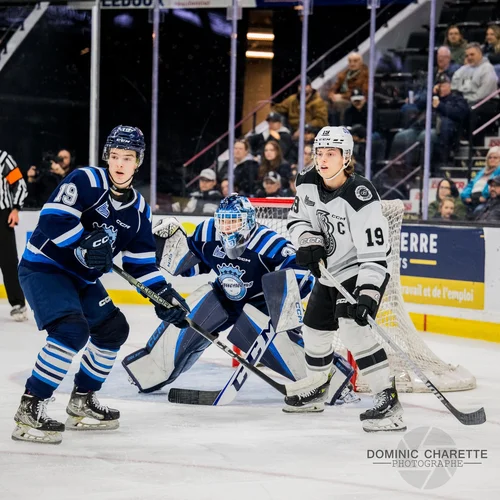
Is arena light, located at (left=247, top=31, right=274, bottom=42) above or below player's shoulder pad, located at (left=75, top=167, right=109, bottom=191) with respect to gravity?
A: above

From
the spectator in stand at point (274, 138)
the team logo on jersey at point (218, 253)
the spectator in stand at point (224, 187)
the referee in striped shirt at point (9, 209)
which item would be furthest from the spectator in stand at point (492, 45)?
the team logo on jersey at point (218, 253)

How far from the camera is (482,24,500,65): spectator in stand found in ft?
24.1

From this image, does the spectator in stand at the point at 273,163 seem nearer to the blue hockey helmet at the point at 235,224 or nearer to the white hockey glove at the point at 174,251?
the white hockey glove at the point at 174,251

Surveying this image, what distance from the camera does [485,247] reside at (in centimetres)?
598

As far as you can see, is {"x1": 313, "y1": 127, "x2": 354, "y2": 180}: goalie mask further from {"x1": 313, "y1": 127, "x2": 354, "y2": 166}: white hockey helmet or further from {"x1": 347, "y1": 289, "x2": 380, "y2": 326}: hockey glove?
{"x1": 347, "y1": 289, "x2": 380, "y2": 326}: hockey glove

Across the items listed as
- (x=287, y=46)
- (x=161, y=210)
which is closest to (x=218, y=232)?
(x=161, y=210)

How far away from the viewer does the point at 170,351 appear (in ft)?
13.5

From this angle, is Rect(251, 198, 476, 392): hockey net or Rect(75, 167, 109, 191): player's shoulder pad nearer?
Rect(75, 167, 109, 191): player's shoulder pad

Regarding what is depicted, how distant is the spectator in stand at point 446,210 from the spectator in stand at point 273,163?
1.27m

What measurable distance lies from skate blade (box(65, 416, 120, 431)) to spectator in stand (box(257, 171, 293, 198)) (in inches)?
167

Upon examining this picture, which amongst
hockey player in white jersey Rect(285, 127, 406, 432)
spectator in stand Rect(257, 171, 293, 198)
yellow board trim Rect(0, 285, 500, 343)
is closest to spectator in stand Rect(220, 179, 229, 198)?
spectator in stand Rect(257, 171, 293, 198)

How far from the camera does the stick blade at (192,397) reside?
13.0ft

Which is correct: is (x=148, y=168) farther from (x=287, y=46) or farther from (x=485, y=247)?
(x=485, y=247)

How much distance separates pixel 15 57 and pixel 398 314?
5021 millimetres
